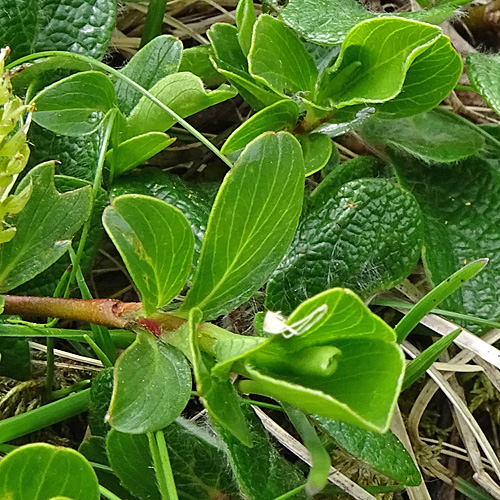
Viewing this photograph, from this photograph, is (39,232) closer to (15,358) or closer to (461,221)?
(15,358)

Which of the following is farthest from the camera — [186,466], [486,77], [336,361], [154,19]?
[154,19]

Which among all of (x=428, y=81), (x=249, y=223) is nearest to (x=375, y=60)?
(x=428, y=81)

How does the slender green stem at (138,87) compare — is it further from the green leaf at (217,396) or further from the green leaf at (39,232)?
the green leaf at (217,396)

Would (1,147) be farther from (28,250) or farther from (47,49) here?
(47,49)

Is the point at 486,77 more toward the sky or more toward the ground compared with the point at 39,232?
more toward the sky

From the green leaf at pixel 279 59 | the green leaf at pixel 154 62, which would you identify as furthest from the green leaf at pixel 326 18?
the green leaf at pixel 154 62

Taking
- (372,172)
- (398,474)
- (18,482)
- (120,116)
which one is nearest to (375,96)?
(372,172)

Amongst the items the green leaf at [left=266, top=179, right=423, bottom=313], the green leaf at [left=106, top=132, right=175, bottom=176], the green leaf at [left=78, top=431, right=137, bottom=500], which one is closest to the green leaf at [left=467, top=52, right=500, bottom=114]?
the green leaf at [left=266, top=179, right=423, bottom=313]
